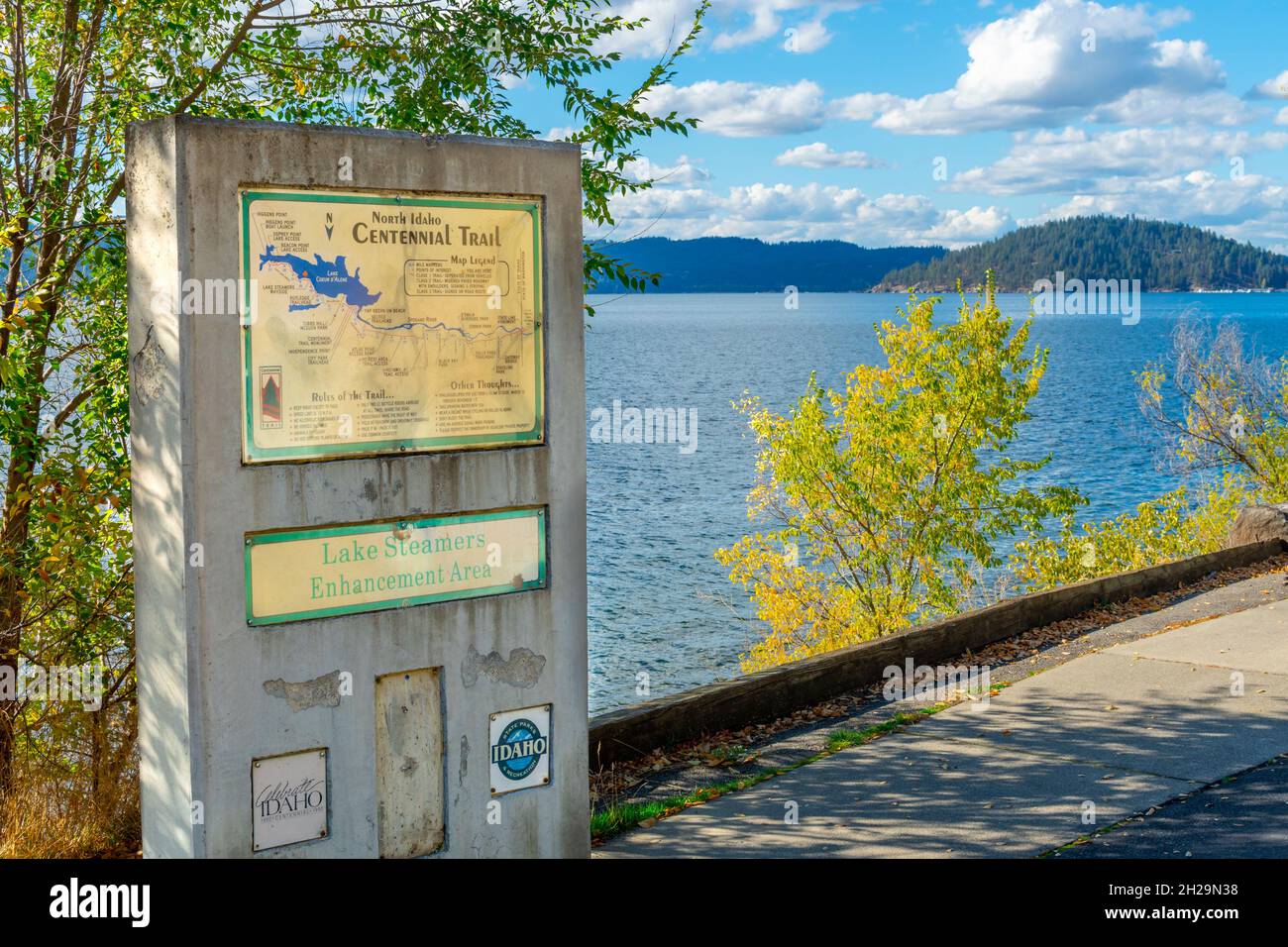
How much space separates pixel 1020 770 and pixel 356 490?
4.11 m

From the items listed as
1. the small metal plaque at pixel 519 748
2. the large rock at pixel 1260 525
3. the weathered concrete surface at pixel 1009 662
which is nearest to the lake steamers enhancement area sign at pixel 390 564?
the small metal plaque at pixel 519 748

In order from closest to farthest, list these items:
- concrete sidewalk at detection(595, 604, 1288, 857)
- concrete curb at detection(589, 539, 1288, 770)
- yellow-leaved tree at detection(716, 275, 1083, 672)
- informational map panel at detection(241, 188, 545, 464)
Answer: informational map panel at detection(241, 188, 545, 464)
concrete sidewalk at detection(595, 604, 1288, 857)
concrete curb at detection(589, 539, 1288, 770)
yellow-leaved tree at detection(716, 275, 1083, 672)

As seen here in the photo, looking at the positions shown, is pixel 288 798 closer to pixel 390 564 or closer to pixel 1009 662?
pixel 390 564

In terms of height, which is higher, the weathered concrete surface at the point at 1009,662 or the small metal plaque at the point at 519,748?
the small metal plaque at the point at 519,748

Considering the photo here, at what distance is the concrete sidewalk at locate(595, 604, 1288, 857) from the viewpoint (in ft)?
20.3

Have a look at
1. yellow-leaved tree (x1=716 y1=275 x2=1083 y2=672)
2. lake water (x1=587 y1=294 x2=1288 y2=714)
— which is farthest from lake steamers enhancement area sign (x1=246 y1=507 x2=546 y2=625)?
yellow-leaved tree (x1=716 y1=275 x2=1083 y2=672)

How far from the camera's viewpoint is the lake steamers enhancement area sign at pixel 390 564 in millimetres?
4738

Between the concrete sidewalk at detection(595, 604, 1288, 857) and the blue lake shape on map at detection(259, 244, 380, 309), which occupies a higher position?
the blue lake shape on map at detection(259, 244, 380, 309)

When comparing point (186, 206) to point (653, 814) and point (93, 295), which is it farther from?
point (93, 295)

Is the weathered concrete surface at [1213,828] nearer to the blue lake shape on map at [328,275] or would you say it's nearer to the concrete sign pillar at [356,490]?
the concrete sign pillar at [356,490]

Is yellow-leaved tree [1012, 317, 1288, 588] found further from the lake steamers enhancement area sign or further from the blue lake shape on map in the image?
the blue lake shape on map

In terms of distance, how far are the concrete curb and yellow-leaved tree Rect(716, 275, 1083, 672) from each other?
26.0ft

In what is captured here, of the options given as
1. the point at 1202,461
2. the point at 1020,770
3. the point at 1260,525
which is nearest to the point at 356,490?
the point at 1020,770

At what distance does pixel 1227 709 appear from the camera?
8.18 m
